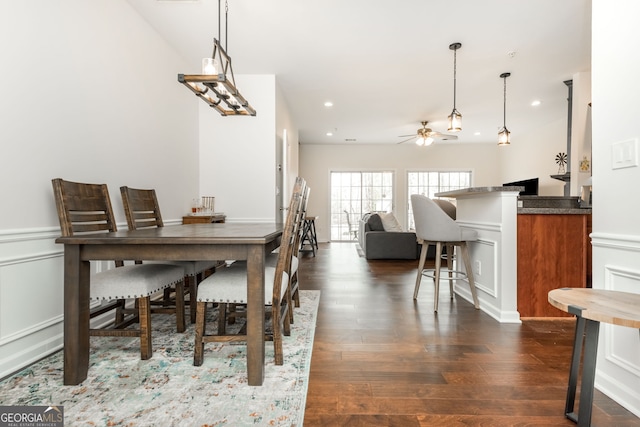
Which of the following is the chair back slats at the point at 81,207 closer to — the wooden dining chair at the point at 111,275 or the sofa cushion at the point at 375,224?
the wooden dining chair at the point at 111,275

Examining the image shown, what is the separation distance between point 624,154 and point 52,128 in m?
3.09

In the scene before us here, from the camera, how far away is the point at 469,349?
2.04 m

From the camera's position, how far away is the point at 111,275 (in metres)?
1.84

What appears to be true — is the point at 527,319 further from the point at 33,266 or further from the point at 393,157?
the point at 393,157

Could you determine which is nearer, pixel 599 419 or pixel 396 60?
pixel 599 419

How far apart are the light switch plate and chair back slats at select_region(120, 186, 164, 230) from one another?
2.94 m

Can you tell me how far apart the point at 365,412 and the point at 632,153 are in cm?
159

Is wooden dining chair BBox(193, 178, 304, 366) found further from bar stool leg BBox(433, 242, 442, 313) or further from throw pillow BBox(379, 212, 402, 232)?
throw pillow BBox(379, 212, 402, 232)

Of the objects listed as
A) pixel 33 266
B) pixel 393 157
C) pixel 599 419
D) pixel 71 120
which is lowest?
pixel 599 419

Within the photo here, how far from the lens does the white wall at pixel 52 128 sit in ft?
5.91

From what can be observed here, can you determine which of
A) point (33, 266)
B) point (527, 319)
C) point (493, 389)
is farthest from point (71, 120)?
point (527, 319)

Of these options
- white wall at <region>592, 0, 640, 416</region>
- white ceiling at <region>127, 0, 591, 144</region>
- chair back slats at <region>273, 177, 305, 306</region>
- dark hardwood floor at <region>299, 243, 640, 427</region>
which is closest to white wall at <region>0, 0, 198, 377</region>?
white ceiling at <region>127, 0, 591, 144</region>

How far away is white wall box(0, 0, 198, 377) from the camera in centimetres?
180

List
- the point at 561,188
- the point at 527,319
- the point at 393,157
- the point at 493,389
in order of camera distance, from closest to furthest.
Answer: the point at 493,389 < the point at 527,319 < the point at 561,188 < the point at 393,157
